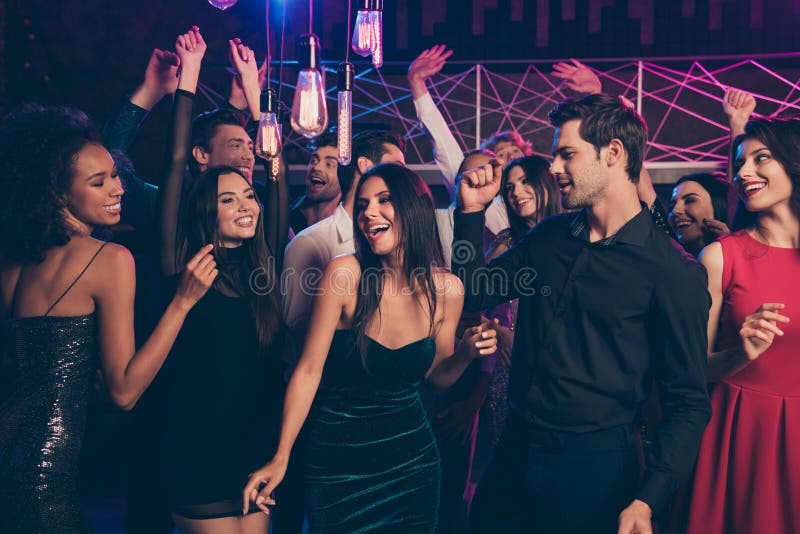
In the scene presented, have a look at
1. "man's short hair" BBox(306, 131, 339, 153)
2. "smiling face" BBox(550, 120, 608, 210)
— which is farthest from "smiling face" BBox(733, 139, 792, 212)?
"man's short hair" BBox(306, 131, 339, 153)

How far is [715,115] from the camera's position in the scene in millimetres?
7379

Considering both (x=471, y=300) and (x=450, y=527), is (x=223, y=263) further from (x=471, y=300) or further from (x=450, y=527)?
(x=450, y=527)

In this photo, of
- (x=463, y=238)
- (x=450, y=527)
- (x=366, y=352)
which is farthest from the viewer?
(x=450, y=527)

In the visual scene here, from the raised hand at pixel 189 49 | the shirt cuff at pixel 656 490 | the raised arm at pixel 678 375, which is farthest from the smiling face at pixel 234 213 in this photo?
Answer: the shirt cuff at pixel 656 490

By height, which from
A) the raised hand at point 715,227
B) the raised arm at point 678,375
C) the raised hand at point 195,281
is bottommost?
the raised arm at point 678,375

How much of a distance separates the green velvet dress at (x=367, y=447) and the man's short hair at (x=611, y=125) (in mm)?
716

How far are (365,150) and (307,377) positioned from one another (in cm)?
109

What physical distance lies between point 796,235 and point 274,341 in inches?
58.2

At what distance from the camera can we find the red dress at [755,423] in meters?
1.99

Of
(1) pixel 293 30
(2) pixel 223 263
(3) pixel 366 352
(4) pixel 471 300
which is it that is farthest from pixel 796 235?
(1) pixel 293 30

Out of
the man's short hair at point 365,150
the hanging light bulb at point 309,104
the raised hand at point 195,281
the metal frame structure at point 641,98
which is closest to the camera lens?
the hanging light bulb at point 309,104

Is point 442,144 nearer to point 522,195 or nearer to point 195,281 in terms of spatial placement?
point 522,195

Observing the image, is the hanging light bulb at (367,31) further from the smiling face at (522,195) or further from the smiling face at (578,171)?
the smiling face at (522,195)

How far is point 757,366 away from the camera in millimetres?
2051
